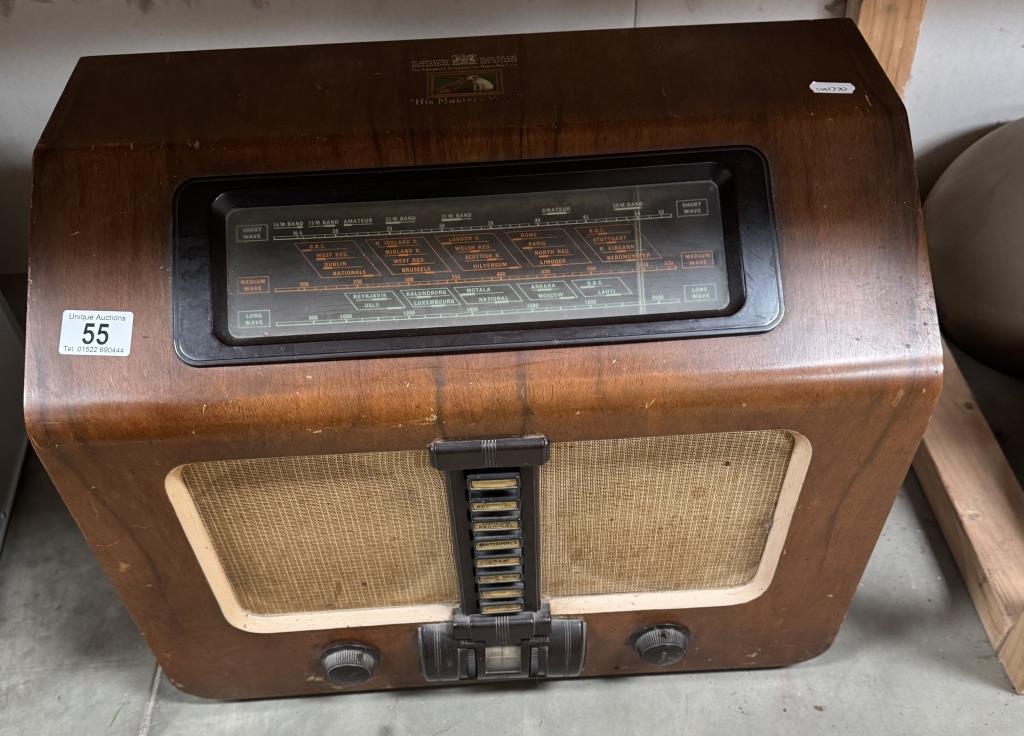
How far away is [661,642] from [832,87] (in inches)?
27.8

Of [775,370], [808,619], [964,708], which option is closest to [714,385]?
[775,370]

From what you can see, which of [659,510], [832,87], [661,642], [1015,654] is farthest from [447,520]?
[1015,654]

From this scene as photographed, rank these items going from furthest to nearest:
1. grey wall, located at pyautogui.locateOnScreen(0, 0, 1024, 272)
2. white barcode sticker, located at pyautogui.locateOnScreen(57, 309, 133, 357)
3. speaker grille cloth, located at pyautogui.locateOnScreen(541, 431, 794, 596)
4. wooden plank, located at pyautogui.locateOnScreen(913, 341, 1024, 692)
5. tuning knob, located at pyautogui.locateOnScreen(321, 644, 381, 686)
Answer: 1. grey wall, located at pyautogui.locateOnScreen(0, 0, 1024, 272)
2. wooden plank, located at pyautogui.locateOnScreen(913, 341, 1024, 692)
3. tuning knob, located at pyautogui.locateOnScreen(321, 644, 381, 686)
4. speaker grille cloth, located at pyautogui.locateOnScreen(541, 431, 794, 596)
5. white barcode sticker, located at pyautogui.locateOnScreen(57, 309, 133, 357)

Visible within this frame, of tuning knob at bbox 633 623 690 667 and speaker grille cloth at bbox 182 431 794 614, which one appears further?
tuning knob at bbox 633 623 690 667

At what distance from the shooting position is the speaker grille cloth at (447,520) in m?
1.00

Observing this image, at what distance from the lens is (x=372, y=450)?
95 centimetres

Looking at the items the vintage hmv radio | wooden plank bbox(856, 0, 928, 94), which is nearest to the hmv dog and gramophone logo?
the vintage hmv radio

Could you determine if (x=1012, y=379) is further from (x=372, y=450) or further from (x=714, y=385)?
(x=372, y=450)

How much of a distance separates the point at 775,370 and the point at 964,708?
73 centimetres

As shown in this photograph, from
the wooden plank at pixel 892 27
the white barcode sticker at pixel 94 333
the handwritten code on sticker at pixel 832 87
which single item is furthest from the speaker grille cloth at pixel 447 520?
the wooden plank at pixel 892 27

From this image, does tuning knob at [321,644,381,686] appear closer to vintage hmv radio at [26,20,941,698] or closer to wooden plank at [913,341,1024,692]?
vintage hmv radio at [26,20,941,698]

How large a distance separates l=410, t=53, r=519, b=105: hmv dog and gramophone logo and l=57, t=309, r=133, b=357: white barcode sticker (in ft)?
1.23

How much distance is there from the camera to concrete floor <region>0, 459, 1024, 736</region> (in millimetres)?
1305

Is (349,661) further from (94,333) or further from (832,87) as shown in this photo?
(832,87)
